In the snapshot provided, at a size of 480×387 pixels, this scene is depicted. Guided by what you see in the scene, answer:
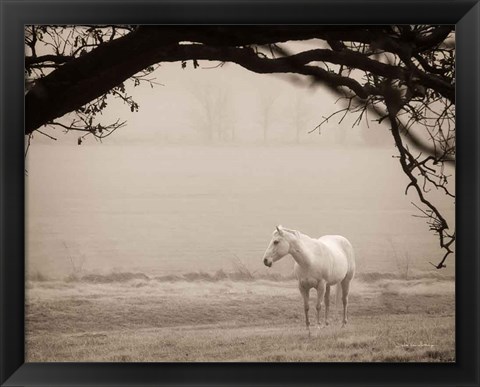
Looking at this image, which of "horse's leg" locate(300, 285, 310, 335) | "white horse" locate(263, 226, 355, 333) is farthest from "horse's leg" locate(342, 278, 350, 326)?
"horse's leg" locate(300, 285, 310, 335)

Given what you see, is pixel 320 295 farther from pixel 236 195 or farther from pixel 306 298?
pixel 236 195

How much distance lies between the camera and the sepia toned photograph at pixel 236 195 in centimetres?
331

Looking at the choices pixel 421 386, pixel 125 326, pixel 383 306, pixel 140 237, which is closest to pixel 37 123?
pixel 140 237

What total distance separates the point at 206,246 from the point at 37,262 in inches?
21.4

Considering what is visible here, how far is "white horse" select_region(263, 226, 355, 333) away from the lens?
10.9ft

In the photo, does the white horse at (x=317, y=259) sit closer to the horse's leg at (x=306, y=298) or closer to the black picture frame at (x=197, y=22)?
the horse's leg at (x=306, y=298)

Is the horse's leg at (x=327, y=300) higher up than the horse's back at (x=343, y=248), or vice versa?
the horse's back at (x=343, y=248)

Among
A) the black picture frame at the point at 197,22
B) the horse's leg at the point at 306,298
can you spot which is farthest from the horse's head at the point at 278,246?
the black picture frame at the point at 197,22

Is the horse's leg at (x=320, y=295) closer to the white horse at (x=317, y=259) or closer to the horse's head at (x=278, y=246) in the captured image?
the white horse at (x=317, y=259)

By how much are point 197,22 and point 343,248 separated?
863 millimetres

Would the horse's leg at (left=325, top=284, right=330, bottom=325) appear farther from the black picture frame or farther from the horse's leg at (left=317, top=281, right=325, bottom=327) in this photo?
the black picture frame

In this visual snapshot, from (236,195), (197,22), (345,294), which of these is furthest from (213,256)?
(197,22)

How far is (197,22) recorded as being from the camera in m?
3.29

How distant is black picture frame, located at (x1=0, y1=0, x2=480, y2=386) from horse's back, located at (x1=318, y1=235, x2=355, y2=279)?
31 cm
